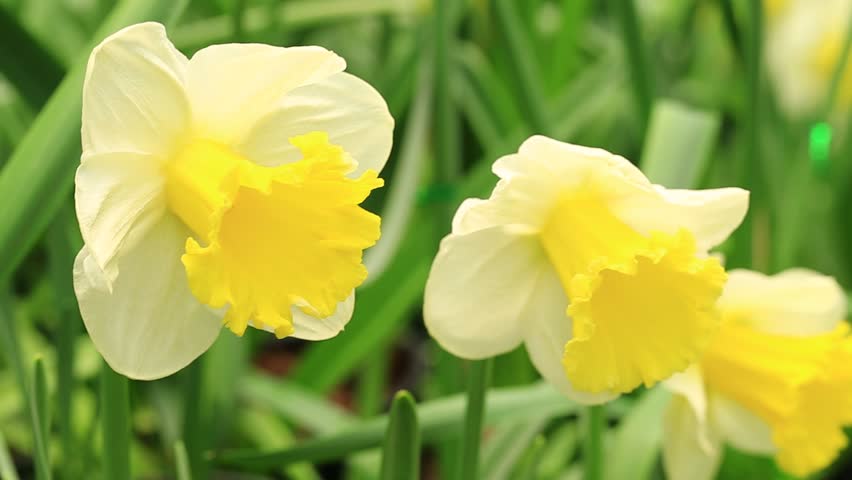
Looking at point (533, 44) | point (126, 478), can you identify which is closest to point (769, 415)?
point (126, 478)

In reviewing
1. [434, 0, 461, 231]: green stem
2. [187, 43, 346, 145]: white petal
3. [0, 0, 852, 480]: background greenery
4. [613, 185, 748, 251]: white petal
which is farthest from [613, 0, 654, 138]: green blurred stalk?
[187, 43, 346, 145]: white petal

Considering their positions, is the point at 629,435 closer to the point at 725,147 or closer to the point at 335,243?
the point at 335,243

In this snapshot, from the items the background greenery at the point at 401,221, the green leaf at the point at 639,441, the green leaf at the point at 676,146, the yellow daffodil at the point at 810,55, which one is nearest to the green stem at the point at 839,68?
the background greenery at the point at 401,221

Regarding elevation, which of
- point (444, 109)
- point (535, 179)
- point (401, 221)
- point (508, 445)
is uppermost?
point (535, 179)

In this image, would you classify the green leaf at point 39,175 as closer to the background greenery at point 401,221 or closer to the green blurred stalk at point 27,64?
the background greenery at point 401,221

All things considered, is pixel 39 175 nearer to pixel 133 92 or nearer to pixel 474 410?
pixel 133 92

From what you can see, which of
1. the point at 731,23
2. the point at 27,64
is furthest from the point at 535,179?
the point at 731,23
